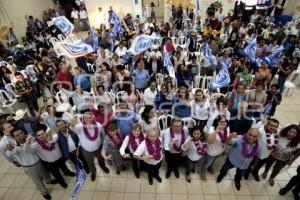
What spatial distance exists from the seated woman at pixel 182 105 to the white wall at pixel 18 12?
9.86 m

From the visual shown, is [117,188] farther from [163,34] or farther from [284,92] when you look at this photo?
[163,34]

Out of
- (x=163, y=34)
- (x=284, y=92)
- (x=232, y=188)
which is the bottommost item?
(x=232, y=188)

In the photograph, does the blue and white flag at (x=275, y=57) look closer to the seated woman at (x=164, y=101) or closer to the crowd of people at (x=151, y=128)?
the crowd of people at (x=151, y=128)

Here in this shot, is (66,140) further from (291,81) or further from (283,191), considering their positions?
(291,81)

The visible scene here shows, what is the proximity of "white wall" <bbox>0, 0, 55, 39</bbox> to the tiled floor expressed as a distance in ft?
28.9

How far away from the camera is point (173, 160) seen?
378 centimetres

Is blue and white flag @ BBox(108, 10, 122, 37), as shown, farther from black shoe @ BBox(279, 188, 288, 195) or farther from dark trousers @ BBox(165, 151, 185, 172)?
black shoe @ BBox(279, 188, 288, 195)

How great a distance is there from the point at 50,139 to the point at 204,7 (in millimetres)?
11336

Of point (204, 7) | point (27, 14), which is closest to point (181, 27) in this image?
point (204, 7)

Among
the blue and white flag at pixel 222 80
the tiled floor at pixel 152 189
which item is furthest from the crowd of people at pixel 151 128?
the blue and white flag at pixel 222 80

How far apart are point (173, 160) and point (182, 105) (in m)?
1.02

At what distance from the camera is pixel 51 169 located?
3.60m

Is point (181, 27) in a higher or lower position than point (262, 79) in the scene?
higher

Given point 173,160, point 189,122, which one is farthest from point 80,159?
point 189,122
